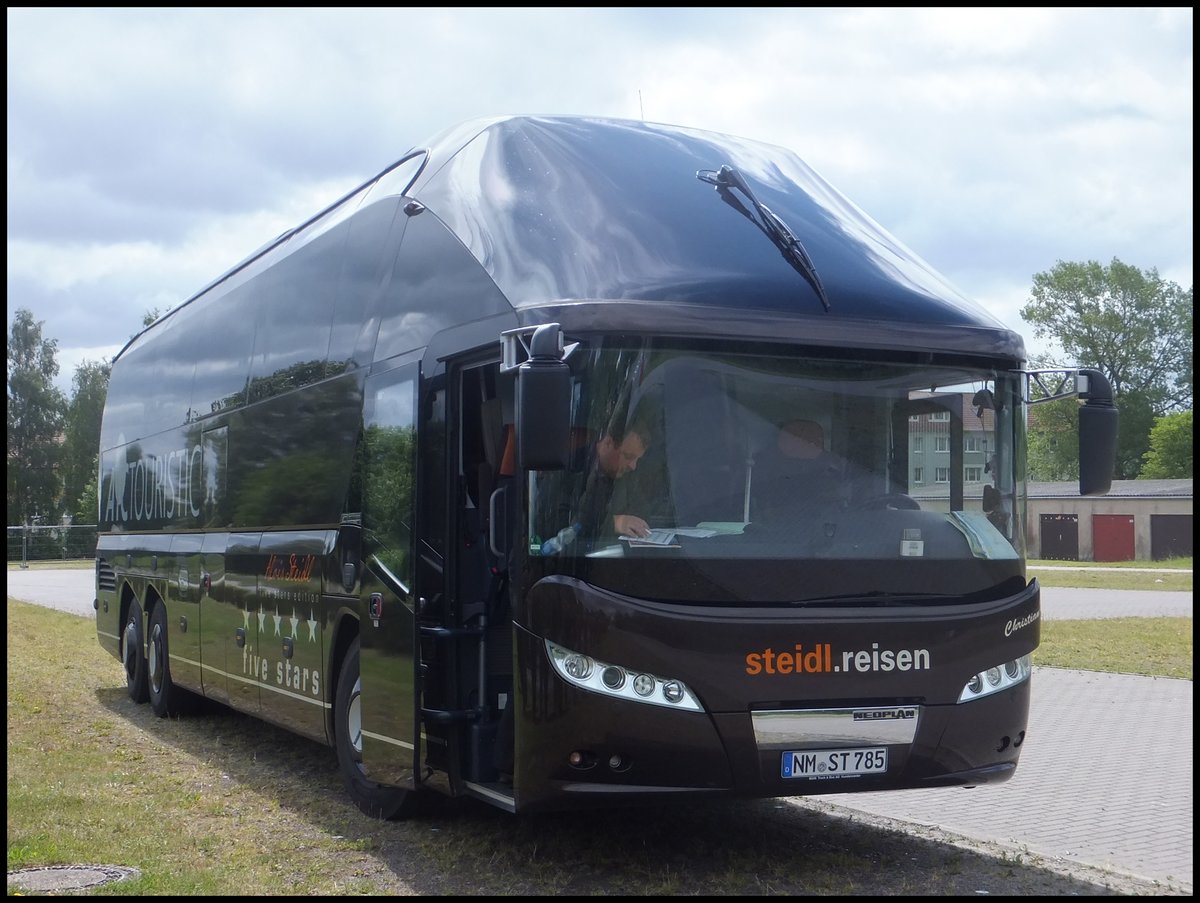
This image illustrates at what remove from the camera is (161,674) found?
14.8 metres

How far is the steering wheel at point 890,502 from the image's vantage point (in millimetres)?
7262

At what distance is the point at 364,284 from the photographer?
376 inches

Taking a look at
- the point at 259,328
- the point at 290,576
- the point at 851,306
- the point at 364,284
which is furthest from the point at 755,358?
the point at 259,328

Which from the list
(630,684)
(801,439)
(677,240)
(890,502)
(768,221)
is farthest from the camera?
(768,221)

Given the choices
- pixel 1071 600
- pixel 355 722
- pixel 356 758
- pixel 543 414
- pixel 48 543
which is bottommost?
pixel 1071 600

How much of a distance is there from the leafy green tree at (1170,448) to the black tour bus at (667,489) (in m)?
90.2

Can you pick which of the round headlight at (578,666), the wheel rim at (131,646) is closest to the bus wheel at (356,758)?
the round headlight at (578,666)

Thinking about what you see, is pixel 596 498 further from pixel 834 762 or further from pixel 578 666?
pixel 834 762

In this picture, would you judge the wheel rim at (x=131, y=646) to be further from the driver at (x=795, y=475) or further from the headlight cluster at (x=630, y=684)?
the driver at (x=795, y=475)

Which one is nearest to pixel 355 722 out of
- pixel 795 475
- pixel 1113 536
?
pixel 795 475

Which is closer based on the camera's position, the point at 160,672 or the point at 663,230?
the point at 663,230

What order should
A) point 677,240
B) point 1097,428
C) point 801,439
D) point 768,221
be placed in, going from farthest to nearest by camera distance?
point 1097,428
point 768,221
point 677,240
point 801,439

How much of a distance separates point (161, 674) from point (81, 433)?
287 feet

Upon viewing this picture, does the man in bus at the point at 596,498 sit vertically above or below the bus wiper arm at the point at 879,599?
above
